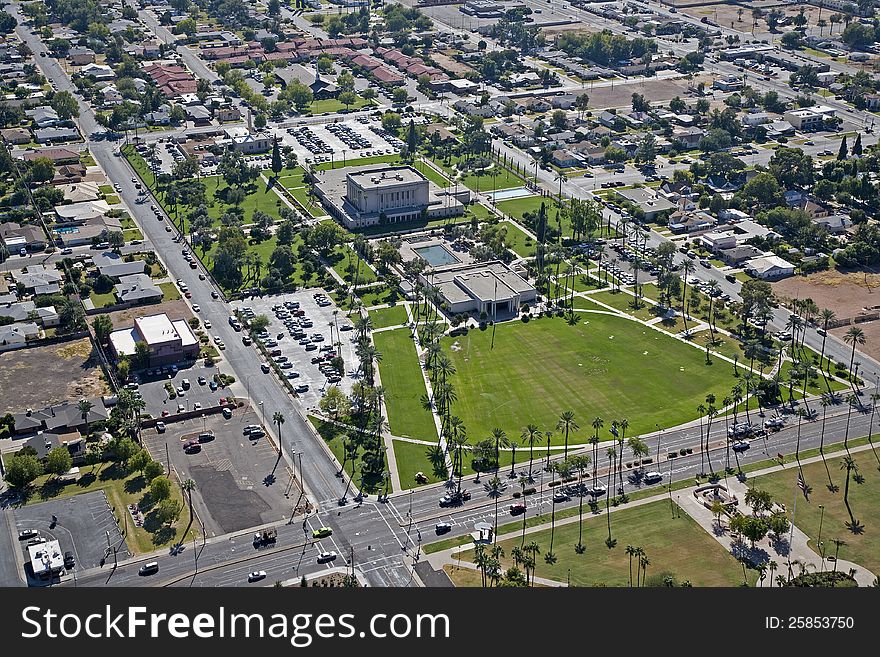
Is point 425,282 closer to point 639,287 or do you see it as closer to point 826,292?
point 639,287

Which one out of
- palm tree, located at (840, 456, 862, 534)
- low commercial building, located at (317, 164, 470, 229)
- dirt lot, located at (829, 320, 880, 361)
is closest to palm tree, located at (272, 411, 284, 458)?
palm tree, located at (840, 456, 862, 534)

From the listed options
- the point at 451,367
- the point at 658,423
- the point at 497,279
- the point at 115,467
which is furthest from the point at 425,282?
the point at 115,467

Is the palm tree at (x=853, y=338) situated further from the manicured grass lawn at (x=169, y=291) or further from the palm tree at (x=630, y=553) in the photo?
the manicured grass lawn at (x=169, y=291)

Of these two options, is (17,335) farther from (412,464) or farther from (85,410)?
(412,464)

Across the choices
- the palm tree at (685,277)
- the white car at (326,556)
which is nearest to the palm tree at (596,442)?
the white car at (326,556)

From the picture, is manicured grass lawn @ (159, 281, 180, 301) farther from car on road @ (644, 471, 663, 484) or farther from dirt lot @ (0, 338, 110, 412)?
car on road @ (644, 471, 663, 484)

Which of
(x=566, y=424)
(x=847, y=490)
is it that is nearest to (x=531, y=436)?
(x=566, y=424)
